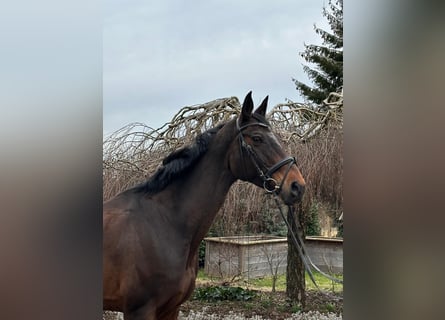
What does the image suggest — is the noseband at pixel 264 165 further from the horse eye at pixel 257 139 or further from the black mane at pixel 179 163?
the black mane at pixel 179 163

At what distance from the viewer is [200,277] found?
8.30 ft

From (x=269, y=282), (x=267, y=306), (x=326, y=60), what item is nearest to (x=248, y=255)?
(x=269, y=282)

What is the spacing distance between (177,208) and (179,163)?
7.4 inches

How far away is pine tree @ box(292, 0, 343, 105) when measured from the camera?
224 centimetres

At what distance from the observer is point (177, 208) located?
1.70 metres

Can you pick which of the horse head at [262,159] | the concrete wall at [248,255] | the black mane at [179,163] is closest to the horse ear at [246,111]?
the horse head at [262,159]

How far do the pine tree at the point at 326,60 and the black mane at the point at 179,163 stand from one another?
84 cm

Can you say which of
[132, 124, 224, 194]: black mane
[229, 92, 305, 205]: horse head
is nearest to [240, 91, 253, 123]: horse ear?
[229, 92, 305, 205]: horse head

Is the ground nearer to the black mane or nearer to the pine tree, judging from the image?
the black mane

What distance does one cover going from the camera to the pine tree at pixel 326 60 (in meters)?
2.24

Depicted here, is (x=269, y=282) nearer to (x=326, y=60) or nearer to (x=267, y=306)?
(x=267, y=306)
